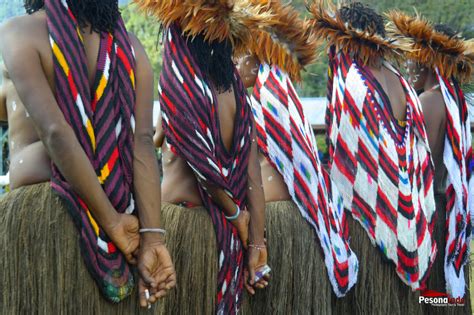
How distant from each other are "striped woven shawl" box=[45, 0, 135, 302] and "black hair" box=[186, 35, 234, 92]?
2.62 feet

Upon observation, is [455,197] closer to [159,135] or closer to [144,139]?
[159,135]

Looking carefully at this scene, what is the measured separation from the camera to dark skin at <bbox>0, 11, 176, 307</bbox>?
87.7 inches

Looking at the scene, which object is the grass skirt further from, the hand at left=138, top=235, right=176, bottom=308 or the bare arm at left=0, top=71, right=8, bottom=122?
the bare arm at left=0, top=71, right=8, bottom=122

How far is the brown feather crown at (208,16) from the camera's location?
3.11 m

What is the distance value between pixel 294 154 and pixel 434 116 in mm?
1482

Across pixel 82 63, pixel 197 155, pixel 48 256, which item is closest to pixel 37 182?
pixel 48 256

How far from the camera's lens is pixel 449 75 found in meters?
5.14

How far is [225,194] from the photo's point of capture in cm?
317

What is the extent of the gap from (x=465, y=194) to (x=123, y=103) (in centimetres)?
320

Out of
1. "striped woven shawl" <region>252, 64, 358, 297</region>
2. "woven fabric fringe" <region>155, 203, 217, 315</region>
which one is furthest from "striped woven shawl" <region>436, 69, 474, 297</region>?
"woven fabric fringe" <region>155, 203, 217, 315</region>

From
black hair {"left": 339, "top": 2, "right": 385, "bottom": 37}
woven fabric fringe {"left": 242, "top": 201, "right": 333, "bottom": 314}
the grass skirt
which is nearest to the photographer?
woven fabric fringe {"left": 242, "top": 201, "right": 333, "bottom": 314}

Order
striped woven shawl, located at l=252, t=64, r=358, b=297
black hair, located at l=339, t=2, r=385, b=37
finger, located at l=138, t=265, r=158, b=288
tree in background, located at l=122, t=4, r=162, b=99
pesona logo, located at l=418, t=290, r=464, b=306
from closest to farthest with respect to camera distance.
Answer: finger, located at l=138, t=265, r=158, b=288 < striped woven shawl, located at l=252, t=64, r=358, b=297 < black hair, located at l=339, t=2, r=385, b=37 < pesona logo, located at l=418, t=290, r=464, b=306 < tree in background, located at l=122, t=4, r=162, b=99

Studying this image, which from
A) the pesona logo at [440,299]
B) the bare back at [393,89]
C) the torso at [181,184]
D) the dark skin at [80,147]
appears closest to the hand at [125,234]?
the dark skin at [80,147]

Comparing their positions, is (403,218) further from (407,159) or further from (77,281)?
(77,281)
